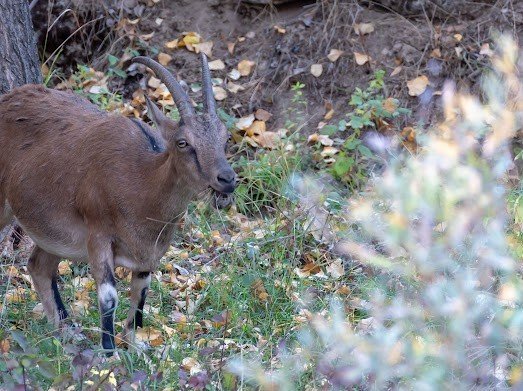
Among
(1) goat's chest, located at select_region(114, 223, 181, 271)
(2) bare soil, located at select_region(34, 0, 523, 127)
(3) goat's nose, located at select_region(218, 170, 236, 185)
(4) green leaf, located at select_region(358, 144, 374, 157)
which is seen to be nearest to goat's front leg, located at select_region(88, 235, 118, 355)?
(1) goat's chest, located at select_region(114, 223, 181, 271)

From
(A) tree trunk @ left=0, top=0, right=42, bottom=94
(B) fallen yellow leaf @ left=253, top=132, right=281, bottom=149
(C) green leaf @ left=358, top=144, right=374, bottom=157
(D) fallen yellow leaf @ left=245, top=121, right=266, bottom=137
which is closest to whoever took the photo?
(A) tree trunk @ left=0, top=0, right=42, bottom=94

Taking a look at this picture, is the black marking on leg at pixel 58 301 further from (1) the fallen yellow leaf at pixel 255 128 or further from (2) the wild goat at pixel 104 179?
(1) the fallen yellow leaf at pixel 255 128

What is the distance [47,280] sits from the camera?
6664mm

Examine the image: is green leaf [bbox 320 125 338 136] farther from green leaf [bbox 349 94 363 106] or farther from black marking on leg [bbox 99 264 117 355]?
black marking on leg [bbox 99 264 117 355]

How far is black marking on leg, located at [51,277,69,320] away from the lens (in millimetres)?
6505

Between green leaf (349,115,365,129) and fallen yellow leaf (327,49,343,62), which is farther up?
fallen yellow leaf (327,49,343,62)

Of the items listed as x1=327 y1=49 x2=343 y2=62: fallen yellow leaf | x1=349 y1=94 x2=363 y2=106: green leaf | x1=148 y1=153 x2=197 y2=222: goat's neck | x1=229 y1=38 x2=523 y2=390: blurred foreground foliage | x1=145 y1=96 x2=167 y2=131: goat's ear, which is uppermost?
x1=229 y1=38 x2=523 y2=390: blurred foreground foliage

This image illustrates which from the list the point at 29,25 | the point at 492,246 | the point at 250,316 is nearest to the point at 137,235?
the point at 250,316

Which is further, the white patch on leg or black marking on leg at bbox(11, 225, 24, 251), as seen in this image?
black marking on leg at bbox(11, 225, 24, 251)

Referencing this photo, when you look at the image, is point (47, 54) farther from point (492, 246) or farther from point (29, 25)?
point (492, 246)

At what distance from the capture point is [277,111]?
893 cm

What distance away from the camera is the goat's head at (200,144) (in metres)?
5.58

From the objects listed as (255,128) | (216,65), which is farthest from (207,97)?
(216,65)

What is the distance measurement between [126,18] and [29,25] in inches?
82.1
